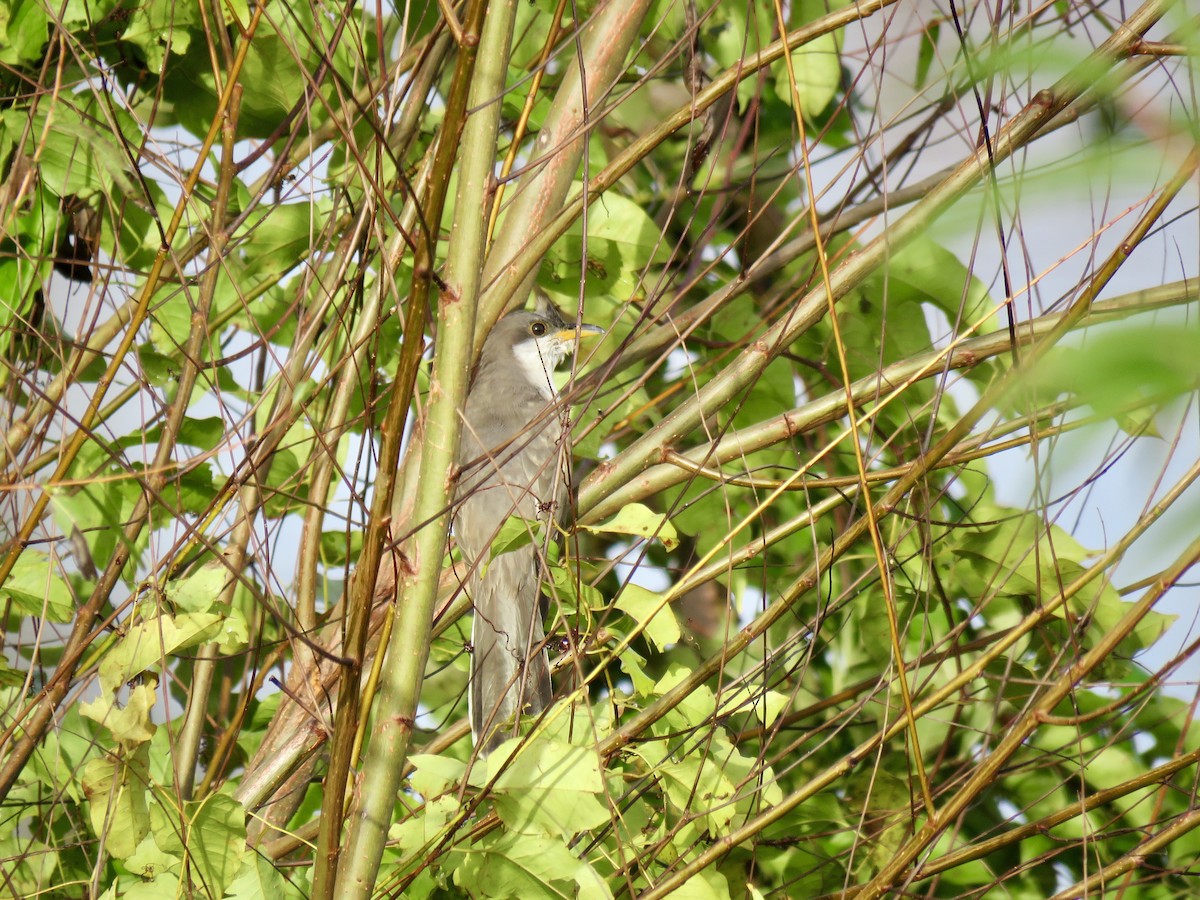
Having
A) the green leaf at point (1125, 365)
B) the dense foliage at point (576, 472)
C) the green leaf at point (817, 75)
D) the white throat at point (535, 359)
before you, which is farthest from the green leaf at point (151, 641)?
the white throat at point (535, 359)

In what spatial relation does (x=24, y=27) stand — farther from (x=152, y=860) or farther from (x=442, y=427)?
(x=152, y=860)

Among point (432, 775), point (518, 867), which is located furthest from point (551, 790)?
point (432, 775)

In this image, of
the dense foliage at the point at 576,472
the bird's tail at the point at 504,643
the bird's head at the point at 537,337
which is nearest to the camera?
the dense foliage at the point at 576,472

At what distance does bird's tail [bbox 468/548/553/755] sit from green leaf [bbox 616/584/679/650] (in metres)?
0.44

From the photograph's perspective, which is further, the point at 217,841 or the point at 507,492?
the point at 507,492

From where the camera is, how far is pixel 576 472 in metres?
3.61

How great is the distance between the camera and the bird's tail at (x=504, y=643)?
277 cm

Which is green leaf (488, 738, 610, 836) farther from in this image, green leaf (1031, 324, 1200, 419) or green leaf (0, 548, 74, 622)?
green leaf (1031, 324, 1200, 419)

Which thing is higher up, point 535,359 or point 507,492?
point 535,359

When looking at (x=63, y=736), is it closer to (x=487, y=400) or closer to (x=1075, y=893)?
(x=487, y=400)

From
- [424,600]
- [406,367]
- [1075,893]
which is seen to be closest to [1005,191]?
[406,367]

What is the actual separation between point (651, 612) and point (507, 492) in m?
0.62

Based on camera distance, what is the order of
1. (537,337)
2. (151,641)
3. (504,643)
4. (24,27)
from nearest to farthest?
1. (151,641)
2. (24,27)
3. (504,643)
4. (537,337)

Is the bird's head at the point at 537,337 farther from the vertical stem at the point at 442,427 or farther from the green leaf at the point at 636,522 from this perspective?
the vertical stem at the point at 442,427
